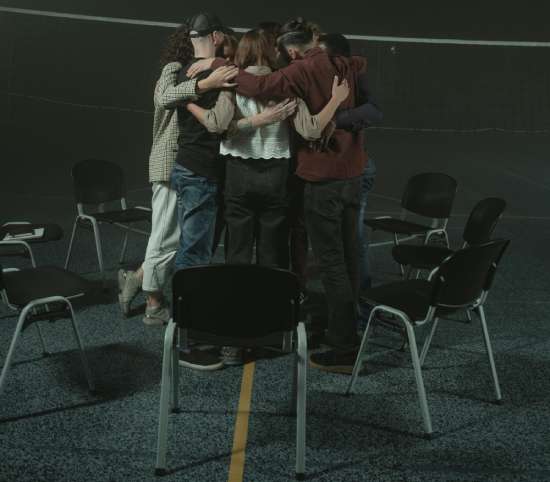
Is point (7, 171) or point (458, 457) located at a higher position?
point (458, 457)

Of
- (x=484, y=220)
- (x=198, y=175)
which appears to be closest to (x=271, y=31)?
(x=198, y=175)

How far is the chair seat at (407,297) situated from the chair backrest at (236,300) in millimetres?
645

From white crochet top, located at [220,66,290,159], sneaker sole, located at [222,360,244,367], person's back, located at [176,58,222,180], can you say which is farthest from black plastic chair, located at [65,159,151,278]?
white crochet top, located at [220,66,290,159]

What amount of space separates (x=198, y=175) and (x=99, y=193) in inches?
67.0

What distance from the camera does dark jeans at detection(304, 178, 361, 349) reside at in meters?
3.19

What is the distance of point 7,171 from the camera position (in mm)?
9562

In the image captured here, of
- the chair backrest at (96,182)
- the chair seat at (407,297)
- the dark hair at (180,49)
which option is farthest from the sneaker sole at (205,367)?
the chair backrest at (96,182)

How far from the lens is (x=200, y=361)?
3.35 meters

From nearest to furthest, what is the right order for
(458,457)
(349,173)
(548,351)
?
1. (458,457)
2. (349,173)
3. (548,351)

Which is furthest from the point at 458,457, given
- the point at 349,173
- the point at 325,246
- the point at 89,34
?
the point at 89,34

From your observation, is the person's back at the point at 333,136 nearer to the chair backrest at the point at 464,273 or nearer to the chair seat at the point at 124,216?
the chair backrest at the point at 464,273

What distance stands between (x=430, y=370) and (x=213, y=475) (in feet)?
4.66

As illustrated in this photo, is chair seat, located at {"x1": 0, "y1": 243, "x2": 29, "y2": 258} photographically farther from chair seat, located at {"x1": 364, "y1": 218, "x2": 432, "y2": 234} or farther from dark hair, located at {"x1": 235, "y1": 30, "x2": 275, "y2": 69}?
chair seat, located at {"x1": 364, "y1": 218, "x2": 432, "y2": 234}

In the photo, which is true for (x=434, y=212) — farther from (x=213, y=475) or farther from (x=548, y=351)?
(x=213, y=475)
